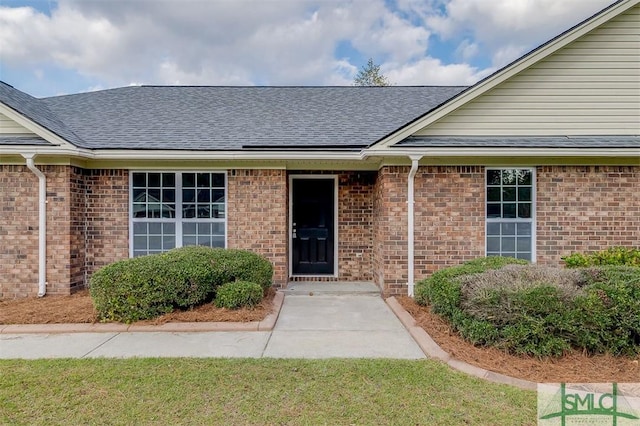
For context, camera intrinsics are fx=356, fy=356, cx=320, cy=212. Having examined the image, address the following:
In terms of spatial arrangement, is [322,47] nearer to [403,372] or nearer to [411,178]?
[411,178]

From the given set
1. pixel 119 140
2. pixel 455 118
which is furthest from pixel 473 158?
pixel 119 140

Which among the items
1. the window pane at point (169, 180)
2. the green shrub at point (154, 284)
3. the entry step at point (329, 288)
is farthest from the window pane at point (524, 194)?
the window pane at point (169, 180)

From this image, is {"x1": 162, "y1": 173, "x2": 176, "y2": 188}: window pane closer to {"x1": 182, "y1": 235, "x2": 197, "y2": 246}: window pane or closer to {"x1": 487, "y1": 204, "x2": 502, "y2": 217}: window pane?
{"x1": 182, "y1": 235, "x2": 197, "y2": 246}: window pane

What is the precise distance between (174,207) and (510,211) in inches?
283

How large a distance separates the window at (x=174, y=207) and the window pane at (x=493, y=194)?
562 centimetres

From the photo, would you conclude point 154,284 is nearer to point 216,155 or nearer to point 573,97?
point 216,155

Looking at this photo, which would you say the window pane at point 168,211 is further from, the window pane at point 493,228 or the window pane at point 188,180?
the window pane at point 493,228

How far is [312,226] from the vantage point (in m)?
A: 8.73

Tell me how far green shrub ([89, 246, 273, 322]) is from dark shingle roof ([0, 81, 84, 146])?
3.16 metres

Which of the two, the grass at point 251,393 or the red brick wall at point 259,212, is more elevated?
the red brick wall at point 259,212

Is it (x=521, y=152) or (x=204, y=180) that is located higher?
(x=521, y=152)

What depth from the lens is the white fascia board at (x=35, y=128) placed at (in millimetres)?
6707

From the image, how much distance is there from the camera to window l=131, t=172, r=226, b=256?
25.8 ft

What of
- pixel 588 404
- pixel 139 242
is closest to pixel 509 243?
pixel 588 404
